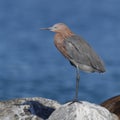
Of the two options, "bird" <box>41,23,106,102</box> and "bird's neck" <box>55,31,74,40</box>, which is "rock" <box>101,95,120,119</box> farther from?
"bird's neck" <box>55,31,74,40</box>

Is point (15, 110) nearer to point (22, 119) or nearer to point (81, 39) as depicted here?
point (22, 119)

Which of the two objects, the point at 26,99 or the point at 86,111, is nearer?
the point at 86,111

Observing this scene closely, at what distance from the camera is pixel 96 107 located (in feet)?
62.0

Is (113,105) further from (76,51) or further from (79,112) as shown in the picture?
(76,51)

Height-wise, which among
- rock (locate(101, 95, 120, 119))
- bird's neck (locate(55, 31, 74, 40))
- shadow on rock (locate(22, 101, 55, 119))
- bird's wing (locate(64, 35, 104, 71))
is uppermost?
bird's neck (locate(55, 31, 74, 40))

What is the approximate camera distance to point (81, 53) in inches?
737

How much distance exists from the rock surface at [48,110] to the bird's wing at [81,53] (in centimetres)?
65

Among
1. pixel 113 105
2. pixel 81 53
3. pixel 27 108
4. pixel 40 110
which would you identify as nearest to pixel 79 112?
pixel 81 53

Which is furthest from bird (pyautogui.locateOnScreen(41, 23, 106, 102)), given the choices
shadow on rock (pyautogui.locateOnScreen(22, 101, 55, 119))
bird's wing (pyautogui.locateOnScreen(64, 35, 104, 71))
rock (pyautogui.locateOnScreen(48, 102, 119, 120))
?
shadow on rock (pyautogui.locateOnScreen(22, 101, 55, 119))

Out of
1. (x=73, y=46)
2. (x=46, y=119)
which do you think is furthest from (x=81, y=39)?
(x=46, y=119)

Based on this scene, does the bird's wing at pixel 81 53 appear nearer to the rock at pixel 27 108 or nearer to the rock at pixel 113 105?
the rock at pixel 27 108

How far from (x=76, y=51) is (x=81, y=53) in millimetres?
103

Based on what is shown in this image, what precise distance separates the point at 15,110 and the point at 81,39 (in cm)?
163

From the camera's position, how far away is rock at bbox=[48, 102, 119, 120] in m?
18.6
